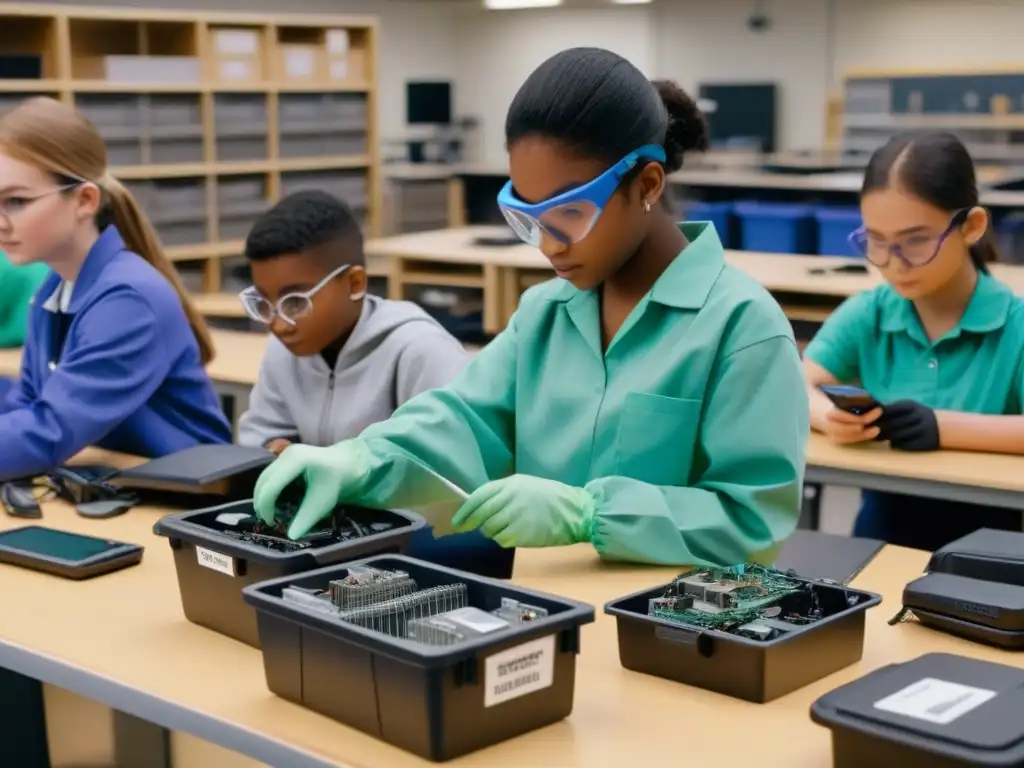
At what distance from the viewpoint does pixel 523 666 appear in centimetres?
108

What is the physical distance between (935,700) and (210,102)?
20.1ft

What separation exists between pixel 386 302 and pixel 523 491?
112 centimetres

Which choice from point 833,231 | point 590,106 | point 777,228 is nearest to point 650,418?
point 590,106

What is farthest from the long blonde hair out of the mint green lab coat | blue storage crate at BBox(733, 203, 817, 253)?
blue storage crate at BBox(733, 203, 817, 253)

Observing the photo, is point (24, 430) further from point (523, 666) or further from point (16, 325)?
point (16, 325)

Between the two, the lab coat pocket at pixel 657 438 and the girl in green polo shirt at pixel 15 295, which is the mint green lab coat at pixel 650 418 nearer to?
the lab coat pocket at pixel 657 438

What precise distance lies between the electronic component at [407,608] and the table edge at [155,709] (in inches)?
4.8

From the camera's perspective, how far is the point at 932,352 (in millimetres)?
2580

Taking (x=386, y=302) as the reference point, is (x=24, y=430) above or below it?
below

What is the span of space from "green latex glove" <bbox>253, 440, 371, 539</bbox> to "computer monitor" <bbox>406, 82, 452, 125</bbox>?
31.4 feet

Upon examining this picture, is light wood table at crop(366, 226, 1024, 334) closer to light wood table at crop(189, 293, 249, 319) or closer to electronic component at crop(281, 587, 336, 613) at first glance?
light wood table at crop(189, 293, 249, 319)

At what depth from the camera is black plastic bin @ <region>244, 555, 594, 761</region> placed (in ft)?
3.40

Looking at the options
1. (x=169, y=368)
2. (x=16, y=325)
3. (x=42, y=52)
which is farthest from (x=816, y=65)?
(x=169, y=368)

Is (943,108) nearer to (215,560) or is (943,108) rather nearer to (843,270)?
(843,270)
